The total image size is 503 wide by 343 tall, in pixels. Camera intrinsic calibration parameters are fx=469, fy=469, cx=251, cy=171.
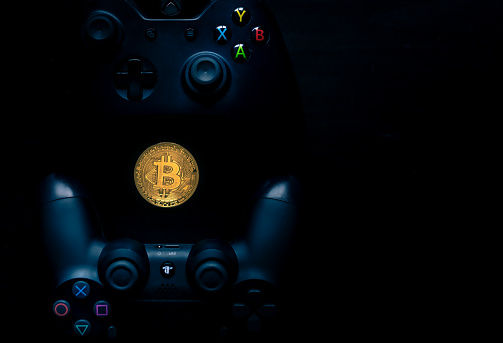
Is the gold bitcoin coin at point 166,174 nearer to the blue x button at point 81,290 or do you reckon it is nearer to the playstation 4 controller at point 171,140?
the playstation 4 controller at point 171,140

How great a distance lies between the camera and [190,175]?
2.05ft

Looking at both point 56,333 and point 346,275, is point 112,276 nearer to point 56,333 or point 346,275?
point 56,333

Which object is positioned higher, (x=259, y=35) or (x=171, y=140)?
(x=259, y=35)

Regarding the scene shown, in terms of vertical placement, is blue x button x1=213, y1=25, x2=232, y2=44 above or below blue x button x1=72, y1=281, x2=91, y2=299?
above

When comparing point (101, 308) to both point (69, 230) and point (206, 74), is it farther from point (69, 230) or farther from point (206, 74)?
point (206, 74)

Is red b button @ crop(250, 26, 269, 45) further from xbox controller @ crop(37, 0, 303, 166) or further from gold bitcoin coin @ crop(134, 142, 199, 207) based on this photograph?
gold bitcoin coin @ crop(134, 142, 199, 207)

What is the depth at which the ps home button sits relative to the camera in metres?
0.54

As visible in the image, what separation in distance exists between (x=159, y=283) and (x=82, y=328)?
0.10 metres

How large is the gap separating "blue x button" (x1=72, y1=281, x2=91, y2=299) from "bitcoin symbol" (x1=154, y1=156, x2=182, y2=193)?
0.15 m

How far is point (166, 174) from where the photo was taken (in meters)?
0.62

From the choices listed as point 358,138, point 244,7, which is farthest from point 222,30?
point 358,138

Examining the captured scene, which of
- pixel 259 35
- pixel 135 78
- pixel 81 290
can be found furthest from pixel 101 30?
pixel 81 290

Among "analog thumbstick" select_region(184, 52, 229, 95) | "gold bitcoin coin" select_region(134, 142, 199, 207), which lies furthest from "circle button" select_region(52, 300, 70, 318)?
"analog thumbstick" select_region(184, 52, 229, 95)

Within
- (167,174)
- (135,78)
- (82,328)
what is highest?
(135,78)
